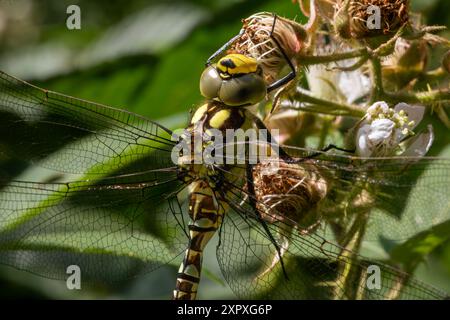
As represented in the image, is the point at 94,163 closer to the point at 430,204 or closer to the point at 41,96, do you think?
the point at 41,96

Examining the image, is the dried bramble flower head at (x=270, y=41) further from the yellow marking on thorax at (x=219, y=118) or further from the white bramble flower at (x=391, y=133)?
the white bramble flower at (x=391, y=133)

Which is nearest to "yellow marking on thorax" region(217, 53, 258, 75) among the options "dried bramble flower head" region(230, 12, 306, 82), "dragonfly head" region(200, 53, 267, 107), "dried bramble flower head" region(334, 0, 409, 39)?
"dragonfly head" region(200, 53, 267, 107)

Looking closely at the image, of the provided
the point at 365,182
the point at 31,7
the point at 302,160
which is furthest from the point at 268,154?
the point at 31,7

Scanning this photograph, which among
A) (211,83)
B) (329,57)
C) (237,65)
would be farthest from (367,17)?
(211,83)

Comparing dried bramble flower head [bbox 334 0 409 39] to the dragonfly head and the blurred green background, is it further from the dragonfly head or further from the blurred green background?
the blurred green background

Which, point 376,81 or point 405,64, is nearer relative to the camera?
point 376,81

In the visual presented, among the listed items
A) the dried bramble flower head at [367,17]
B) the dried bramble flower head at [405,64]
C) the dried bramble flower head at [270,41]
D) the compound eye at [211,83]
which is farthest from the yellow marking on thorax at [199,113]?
the dried bramble flower head at [405,64]

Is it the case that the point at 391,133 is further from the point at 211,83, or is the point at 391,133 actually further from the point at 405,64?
the point at 211,83
